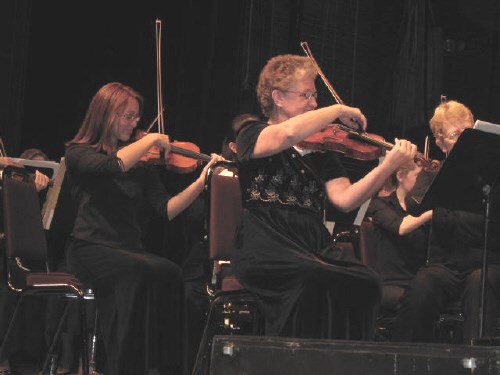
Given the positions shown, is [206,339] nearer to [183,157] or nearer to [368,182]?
[368,182]

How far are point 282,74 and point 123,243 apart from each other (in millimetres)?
860

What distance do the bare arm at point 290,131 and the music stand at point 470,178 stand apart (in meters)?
0.39

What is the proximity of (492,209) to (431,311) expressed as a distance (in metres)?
0.51

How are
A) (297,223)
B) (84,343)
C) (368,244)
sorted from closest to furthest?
(297,223), (84,343), (368,244)

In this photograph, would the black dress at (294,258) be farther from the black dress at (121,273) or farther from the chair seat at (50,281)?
the chair seat at (50,281)

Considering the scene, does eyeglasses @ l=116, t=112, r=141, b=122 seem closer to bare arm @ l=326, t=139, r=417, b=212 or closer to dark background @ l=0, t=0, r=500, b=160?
bare arm @ l=326, t=139, r=417, b=212

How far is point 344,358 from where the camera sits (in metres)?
1.62

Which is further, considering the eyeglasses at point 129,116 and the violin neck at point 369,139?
the eyeglasses at point 129,116

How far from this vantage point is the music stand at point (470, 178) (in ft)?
8.28

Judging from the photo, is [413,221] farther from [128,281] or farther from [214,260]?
[128,281]

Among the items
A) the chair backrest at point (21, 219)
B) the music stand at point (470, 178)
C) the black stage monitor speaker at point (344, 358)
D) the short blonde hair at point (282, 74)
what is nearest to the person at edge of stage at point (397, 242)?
the music stand at point (470, 178)

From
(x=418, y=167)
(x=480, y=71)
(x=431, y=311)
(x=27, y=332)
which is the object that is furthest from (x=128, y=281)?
(x=480, y=71)

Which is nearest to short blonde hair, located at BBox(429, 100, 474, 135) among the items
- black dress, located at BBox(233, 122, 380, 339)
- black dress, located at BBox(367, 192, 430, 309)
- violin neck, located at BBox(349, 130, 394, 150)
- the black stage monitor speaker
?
black dress, located at BBox(367, 192, 430, 309)

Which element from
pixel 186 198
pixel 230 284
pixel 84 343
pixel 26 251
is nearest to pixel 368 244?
pixel 186 198
